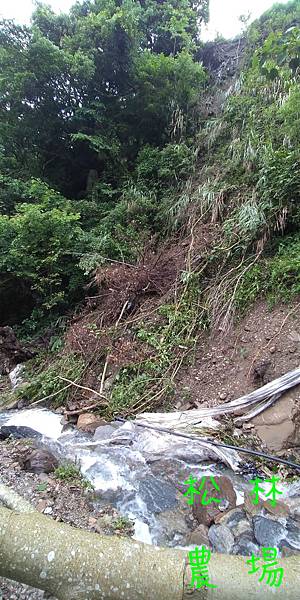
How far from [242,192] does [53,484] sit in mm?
4486

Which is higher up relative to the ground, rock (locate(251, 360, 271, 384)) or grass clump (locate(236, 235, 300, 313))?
grass clump (locate(236, 235, 300, 313))

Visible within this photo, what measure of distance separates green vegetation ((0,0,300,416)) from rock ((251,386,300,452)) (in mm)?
1032

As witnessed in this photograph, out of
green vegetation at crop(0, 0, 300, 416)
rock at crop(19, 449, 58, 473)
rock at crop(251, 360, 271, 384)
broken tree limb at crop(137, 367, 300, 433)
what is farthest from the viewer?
green vegetation at crop(0, 0, 300, 416)

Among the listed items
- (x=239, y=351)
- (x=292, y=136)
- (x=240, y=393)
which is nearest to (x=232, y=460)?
(x=240, y=393)

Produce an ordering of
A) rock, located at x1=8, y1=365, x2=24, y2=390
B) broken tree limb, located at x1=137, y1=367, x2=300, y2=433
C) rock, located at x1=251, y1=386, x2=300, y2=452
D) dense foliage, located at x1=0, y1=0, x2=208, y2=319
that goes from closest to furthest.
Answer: rock, located at x1=251, y1=386, x2=300, y2=452 < broken tree limb, located at x1=137, y1=367, x2=300, y2=433 < rock, located at x1=8, y1=365, x2=24, y2=390 < dense foliage, located at x1=0, y1=0, x2=208, y2=319

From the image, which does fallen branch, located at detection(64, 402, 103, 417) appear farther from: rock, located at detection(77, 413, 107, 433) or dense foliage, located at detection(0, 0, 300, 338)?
dense foliage, located at detection(0, 0, 300, 338)

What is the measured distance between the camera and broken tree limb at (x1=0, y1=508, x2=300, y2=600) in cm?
91

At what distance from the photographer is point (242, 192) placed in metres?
4.89

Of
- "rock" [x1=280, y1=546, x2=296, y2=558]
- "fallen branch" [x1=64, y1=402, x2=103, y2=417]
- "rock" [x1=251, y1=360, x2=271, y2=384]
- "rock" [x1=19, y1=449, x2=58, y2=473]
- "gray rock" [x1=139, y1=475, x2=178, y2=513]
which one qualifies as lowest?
"rock" [x1=280, y1=546, x2=296, y2=558]

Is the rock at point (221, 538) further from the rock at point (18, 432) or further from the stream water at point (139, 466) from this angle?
the rock at point (18, 432)

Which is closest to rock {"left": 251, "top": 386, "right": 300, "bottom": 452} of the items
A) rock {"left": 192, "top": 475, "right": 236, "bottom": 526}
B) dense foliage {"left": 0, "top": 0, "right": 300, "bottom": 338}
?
rock {"left": 192, "top": 475, "right": 236, "bottom": 526}

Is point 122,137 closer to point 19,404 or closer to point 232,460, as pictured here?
point 19,404

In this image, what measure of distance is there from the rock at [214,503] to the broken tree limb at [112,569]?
3.56 ft

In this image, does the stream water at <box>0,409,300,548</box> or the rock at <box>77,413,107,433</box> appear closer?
the stream water at <box>0,409,300,548</box>
